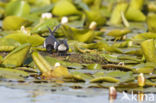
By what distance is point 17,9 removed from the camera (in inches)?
361

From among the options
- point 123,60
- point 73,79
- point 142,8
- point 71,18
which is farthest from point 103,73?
point 142,8

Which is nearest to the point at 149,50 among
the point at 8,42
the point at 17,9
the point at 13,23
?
the point at 8,42

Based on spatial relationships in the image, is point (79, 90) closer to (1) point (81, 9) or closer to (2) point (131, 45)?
(2) point (131, 45)

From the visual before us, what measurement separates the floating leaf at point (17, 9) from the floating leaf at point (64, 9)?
2.23 ft

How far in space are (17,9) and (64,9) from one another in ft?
3.55

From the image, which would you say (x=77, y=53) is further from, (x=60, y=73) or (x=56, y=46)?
(x=60, y=73)

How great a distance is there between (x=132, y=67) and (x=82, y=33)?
182 cm

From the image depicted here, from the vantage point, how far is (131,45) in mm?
6762

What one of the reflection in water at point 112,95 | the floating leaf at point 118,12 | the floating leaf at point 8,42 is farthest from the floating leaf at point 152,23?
the reflection in water at point 112,95

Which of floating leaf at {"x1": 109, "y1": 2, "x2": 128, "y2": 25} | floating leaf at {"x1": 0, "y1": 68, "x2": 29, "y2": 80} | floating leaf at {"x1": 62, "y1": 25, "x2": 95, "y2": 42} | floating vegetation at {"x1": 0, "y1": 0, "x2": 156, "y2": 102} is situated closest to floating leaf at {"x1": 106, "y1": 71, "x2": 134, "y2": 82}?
floating vegetation at {"x1": 0, "y1": 0, "x2": 156, "y2": 102}

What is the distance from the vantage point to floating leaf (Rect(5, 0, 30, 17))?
9.08 meters

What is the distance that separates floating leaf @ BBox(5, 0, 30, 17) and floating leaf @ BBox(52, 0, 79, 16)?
2.23ft

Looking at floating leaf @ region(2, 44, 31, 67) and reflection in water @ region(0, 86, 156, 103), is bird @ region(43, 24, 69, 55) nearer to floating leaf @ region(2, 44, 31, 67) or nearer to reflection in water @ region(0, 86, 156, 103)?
floating leaf @ region(2, 44, 31, 67)

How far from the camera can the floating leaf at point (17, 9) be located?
29.8ft
